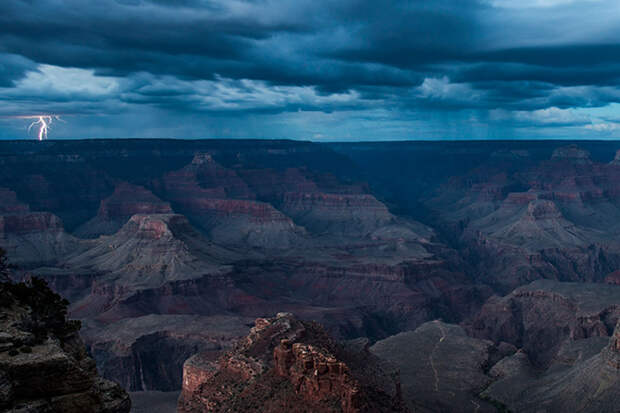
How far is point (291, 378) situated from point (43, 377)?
2260 centimetres

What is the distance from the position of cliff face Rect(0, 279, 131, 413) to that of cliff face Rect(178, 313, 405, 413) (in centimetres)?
1600

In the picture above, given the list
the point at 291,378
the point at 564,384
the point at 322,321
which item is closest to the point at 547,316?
the point at 322,321

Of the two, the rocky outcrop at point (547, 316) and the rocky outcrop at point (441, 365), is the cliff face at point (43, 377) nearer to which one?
the rocky outcrop at point (441, 365)

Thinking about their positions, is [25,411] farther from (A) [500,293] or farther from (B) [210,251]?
(A) [500,293]

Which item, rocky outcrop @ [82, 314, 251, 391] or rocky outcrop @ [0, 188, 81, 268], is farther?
rocky outcrop @ [0, 188, 81, 268]

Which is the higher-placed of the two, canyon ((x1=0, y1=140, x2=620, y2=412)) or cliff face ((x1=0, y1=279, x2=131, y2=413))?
cliff face ((x1=0, y1=279, x2=131, y2=413))

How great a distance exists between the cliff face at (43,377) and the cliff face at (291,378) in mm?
16005

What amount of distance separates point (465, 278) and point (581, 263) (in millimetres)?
46925

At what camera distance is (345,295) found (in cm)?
15950

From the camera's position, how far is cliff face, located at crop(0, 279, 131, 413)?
20.0 metres

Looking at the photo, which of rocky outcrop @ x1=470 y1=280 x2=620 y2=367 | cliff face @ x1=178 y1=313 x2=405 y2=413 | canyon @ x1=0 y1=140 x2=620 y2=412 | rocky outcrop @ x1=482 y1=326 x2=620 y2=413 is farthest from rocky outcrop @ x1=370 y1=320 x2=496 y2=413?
cliff face @ x1=178 y1=313 x2=405 y2=413

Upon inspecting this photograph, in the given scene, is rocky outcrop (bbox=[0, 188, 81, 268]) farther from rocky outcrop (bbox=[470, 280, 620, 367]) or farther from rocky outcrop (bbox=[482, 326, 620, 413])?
rocky outcrop (bbox=[482, 326, 620, 413])

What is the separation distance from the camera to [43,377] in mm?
20562

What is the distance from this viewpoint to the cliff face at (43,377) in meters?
20.0
